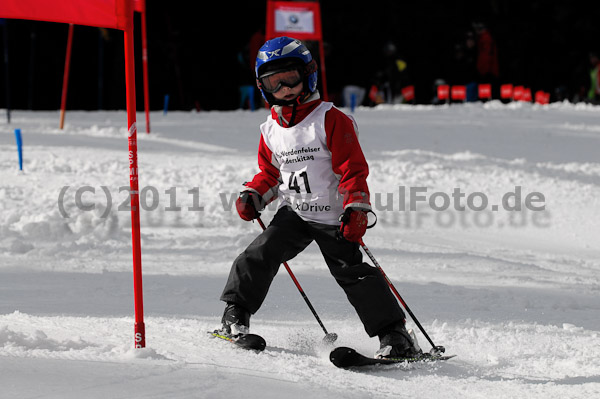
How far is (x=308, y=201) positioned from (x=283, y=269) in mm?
2444

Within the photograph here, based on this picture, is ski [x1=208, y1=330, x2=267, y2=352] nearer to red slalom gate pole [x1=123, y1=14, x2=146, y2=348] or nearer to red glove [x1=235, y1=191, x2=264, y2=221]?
red slalom gate pole [x1=123, y1=14, x2=146, y2=348]

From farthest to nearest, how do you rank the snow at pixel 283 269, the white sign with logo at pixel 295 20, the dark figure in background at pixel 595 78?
the dark figure in background at pixel 595 78 < the white sign with logo at pixel 295 20 < the snow at pixel 283 269

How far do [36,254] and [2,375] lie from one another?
374cm

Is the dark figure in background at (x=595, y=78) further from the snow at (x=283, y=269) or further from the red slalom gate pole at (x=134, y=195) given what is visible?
the red slalom gate pole at (x=134, y=195)

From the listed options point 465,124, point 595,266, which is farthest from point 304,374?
point 465,124

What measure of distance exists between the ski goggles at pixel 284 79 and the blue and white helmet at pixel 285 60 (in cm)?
2

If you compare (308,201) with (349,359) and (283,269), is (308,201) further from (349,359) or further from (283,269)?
(283,269)

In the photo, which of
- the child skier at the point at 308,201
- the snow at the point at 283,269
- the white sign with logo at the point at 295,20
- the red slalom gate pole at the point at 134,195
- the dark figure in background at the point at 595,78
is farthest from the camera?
the dark figure in background at the point at 595,78

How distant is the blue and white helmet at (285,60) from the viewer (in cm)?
439

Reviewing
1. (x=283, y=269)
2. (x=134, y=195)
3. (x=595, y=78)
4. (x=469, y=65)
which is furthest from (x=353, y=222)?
(x=595, y=78)

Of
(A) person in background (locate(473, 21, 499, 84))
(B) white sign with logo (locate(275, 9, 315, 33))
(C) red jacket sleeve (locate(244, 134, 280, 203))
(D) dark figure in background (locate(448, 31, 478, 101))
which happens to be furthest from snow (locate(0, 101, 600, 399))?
(D) dark figure in background (locate(448, 31, 478, 101))

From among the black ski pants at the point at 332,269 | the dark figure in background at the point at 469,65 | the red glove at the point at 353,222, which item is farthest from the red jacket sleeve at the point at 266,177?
the dark figure in background at the point at 469,65

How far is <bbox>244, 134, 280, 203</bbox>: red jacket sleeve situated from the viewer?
15.2 feet

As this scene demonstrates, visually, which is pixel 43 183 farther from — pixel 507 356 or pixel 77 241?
pixel 507 356
